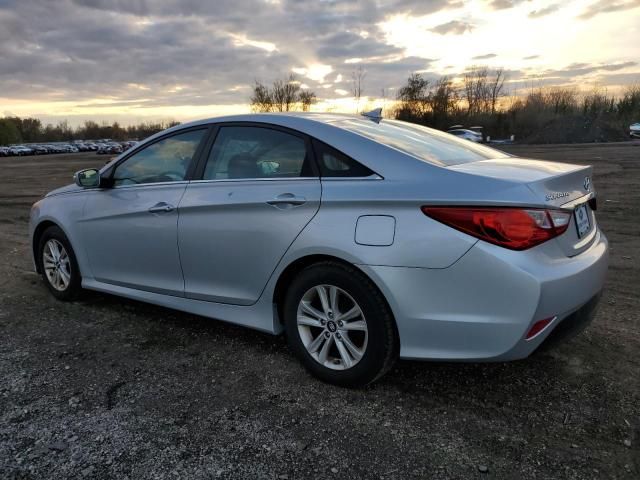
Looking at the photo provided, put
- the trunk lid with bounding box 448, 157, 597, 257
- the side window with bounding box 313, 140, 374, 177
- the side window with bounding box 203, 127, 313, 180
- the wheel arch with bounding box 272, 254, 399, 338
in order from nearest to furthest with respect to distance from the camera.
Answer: the trunk lid with bounding box 448, 157, 597, 257
the wheel arch with bounding box 272, 254, 399, 338
the side window with bounding box 313, 140, 374, 177
the side window with bounding box 203, 127, 313, 180

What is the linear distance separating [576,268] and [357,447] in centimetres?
141

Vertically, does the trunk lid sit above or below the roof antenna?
below

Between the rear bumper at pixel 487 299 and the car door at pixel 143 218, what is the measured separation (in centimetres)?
171

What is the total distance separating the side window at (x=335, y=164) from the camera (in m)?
2.93

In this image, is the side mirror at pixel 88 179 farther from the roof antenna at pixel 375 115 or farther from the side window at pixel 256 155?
the roof antenna at pixel 375 115

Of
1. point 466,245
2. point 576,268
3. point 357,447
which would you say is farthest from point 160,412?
point 576,268

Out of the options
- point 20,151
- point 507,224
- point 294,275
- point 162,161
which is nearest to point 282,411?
point 294,275

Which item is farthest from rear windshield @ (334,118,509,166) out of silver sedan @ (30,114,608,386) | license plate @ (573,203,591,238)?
license plate @ (573,203,591,238)

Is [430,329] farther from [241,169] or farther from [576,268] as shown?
[241,169]

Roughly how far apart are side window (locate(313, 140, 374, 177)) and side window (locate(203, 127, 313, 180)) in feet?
0.31

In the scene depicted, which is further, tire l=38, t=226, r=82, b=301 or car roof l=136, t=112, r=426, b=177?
tire l=38, t=226, r=82, b=301

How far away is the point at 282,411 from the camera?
2877 mm

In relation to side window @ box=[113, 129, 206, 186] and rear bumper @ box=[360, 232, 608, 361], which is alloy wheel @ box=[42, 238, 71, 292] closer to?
side window @ box=[113, 129, 206, 186]

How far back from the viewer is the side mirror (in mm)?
4320
